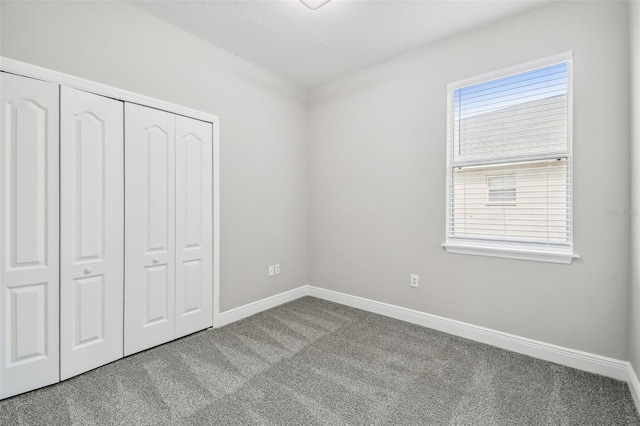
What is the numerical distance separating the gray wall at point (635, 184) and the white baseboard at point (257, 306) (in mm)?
3060

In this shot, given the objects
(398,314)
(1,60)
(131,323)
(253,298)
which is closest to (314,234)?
(253,298)

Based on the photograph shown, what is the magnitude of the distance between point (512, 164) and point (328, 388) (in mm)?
2341

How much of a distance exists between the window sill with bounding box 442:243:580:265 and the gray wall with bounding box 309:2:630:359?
0.17 ft

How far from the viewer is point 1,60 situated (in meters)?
1.76

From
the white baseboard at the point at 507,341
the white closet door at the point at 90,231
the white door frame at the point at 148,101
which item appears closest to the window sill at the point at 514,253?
the white baseboard at the point at 507,341

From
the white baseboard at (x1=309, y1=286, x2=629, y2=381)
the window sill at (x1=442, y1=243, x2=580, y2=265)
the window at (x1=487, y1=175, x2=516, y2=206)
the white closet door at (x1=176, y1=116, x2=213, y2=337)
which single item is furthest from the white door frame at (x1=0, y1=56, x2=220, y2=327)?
the window at (x1=487, y1=175, x2=516, y2=206)

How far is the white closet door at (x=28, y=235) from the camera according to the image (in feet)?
5.90

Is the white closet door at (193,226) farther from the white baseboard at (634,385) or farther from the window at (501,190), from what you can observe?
the white baseboard at (634,385)

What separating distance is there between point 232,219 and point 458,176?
2.35m

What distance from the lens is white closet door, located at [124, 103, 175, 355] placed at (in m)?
2.32

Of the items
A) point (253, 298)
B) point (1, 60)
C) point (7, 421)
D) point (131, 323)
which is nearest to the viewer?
point (7, 421)

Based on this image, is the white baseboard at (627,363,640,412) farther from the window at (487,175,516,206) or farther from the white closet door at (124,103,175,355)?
the white closet door at (124,103,175,355)

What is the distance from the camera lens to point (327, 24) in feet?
8.35

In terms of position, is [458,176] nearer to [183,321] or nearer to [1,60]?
[183,321]
